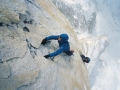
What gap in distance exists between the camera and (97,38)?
25.4 metres

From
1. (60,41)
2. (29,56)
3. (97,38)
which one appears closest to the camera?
(29,56)

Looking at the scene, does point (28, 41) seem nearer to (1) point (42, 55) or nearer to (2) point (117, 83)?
(1) point (42, 55)

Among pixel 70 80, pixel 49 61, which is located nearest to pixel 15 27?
pixel 49 61

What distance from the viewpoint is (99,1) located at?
43719 millimetres

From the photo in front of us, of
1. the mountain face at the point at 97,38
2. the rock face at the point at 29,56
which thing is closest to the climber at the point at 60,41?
the rock face at the point at 29,56

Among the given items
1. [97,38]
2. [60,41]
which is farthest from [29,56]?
[97,38]

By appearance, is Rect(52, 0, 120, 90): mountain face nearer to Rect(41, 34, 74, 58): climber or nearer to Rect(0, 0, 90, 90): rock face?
Rect(0, 0, 90, 90): rock face

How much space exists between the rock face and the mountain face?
12.6m

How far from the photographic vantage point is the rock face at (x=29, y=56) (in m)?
4.99

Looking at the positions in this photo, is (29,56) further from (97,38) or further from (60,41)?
(97,38)

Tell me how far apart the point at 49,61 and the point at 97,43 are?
19631mm

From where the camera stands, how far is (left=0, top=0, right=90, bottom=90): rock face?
499cm

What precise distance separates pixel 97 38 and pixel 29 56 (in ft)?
68.4

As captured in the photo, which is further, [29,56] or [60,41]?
[60,41]
